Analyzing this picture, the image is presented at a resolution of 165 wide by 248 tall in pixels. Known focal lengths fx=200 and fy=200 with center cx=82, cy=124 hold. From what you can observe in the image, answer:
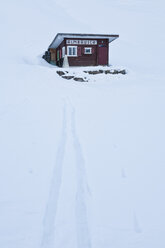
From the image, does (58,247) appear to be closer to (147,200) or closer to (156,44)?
(147,200)

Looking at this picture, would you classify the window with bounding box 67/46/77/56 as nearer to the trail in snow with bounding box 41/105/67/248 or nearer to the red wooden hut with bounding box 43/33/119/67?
the red wooden hut with bounding box 43/33/119/67

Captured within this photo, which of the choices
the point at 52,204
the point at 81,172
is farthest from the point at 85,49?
the point at 52,204

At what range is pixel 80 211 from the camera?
8.51ft

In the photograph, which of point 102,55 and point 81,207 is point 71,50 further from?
point 81,207

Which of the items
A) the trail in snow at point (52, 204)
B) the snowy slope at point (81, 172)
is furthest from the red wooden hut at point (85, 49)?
the trail in snow at point (52, 204)

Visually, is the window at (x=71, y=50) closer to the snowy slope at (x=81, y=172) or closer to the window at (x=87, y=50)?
the window at (x=87, y=50)

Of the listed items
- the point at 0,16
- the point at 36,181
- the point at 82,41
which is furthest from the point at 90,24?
the point at 36,181

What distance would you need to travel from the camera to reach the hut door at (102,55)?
66.4 feet

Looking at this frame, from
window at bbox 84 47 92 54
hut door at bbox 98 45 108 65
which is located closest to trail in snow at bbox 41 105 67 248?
window at bbox 84 47 92 54

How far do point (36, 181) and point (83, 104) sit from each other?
5.75m

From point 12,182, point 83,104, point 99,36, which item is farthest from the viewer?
point 99,36

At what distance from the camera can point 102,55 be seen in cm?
2045

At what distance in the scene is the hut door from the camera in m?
20.2

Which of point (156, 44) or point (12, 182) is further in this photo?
point (156, 44)
